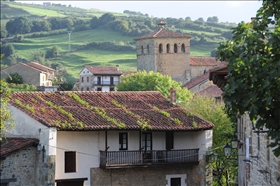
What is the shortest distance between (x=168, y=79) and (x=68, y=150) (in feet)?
160

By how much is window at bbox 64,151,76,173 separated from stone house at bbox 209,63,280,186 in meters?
7.90

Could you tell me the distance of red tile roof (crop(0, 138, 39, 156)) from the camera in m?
30.0

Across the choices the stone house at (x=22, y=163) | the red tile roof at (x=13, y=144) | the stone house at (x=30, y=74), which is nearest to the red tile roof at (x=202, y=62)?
the stone house at (x=30, y=74)

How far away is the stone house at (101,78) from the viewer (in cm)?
11825

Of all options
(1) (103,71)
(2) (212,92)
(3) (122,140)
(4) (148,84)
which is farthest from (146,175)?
(1) (103,71)

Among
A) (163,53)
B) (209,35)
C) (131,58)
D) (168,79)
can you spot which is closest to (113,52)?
(131,58)

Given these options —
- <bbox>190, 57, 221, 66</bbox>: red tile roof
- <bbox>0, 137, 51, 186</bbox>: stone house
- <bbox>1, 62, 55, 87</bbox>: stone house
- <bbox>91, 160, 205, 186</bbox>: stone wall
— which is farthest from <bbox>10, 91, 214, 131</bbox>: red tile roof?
<bbox>190, 57, 221, 66</bbox>: red tile roof

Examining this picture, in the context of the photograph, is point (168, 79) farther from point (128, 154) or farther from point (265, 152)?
point (265, 152)

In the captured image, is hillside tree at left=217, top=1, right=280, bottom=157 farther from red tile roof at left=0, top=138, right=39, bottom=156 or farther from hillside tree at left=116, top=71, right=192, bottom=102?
hillside tree at left=116, top=71, right=192, bottom=102

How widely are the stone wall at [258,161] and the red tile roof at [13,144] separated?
8.62 metres

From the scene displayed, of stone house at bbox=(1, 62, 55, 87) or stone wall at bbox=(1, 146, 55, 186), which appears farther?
stone house at bbox=(1, 62, 55, 87)

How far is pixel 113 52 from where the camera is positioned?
17000cm

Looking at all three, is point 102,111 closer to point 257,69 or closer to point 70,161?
point 70,161

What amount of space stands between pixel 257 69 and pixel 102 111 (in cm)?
2072
